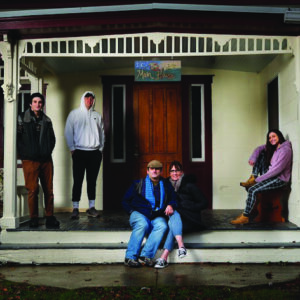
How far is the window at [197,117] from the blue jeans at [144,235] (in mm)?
3339

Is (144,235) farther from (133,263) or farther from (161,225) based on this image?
(133,263)

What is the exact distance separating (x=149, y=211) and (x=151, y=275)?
3.09 feet

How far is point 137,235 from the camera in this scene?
611 centimetres

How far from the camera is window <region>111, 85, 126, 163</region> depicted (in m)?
9.32

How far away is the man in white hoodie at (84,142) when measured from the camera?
7.88m

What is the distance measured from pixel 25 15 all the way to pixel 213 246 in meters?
4.28

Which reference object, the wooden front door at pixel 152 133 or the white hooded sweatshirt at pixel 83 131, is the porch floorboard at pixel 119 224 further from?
the white hooded sweatshirt at pixel 83 131

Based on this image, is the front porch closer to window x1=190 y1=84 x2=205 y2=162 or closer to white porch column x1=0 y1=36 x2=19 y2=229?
white porch column x1=0 y1=36 x2=19 y2=229

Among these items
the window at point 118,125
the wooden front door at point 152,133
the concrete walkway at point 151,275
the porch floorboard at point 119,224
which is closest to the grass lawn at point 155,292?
the concrete walkway at point 151,275

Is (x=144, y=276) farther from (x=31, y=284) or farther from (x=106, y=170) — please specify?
(x=106, y=170)

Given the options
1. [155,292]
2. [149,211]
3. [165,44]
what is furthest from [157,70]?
[155,292]

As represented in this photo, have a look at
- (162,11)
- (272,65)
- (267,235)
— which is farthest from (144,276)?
(272,65)

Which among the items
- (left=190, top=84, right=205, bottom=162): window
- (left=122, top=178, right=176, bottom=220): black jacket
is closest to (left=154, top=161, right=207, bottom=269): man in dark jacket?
(left=122, top=178, right=176, bottom=220): black jacket

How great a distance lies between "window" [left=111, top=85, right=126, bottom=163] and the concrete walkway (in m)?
3.37
